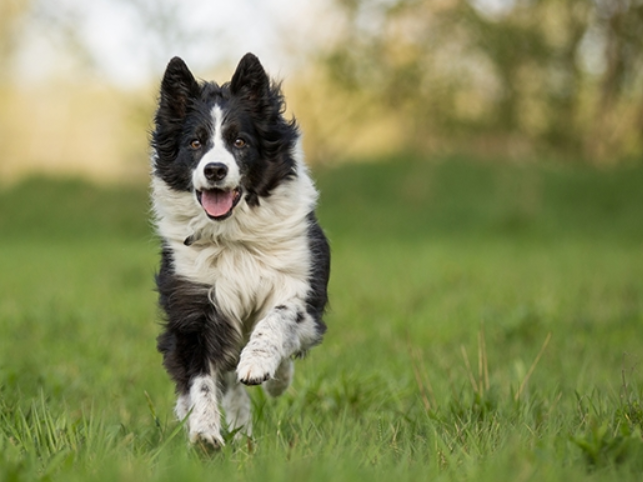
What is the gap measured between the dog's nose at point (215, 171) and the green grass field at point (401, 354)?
39.6 inches

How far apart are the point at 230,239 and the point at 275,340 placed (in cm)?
68

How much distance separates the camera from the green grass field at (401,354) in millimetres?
2916

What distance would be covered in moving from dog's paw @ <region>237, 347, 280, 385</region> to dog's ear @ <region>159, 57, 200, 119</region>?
1.44 metres

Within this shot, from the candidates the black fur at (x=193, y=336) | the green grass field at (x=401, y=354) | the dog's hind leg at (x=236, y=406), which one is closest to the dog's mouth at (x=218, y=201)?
the black fur at (x=193, y=336)

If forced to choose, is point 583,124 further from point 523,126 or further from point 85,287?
point 85,287

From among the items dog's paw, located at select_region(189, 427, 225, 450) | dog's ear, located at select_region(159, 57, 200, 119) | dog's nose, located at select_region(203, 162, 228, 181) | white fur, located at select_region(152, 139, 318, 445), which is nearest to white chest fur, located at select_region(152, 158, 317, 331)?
white fur, located at select_region(152, 139, 318, 445)

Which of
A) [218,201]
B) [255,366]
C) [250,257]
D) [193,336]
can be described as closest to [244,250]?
[250,257]

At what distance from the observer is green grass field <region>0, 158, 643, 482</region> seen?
2916mm

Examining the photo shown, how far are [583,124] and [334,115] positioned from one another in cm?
705

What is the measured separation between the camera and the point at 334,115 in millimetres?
23828

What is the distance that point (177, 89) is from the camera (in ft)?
14.2

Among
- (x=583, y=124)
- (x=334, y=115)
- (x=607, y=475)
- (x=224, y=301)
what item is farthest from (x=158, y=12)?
(x=607, y=475)

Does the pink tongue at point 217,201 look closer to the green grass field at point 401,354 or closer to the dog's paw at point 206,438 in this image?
the green grass field at point 401,354

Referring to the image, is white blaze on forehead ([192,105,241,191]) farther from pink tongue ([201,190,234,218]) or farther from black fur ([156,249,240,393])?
black fur ([156,249,240,393])
